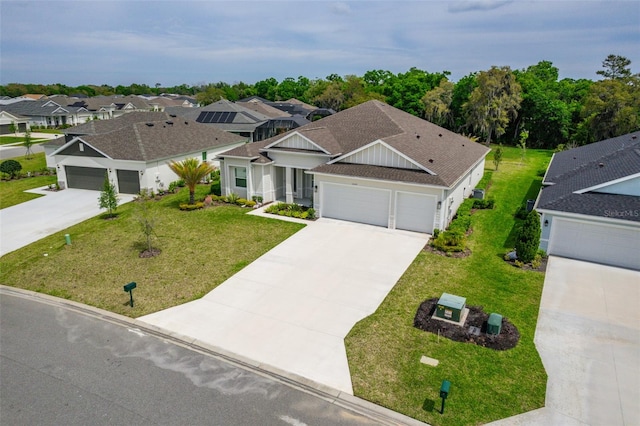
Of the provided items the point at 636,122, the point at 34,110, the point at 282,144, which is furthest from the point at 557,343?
the point at 34,110

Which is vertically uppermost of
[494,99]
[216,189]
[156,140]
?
[494,99]

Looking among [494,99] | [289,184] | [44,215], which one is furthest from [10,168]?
[494,99]

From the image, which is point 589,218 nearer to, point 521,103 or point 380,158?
point 380,158

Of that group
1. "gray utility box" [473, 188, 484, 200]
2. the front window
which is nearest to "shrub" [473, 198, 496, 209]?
"gray utility box" [473, 188, 484, 200]

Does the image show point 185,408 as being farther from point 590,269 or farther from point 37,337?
point 590,269

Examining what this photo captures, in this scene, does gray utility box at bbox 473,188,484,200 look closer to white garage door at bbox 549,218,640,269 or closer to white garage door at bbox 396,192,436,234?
white garage door at bbox 396,192,436,234

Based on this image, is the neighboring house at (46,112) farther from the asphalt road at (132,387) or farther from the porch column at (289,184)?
the asphalt road at (132,387)
